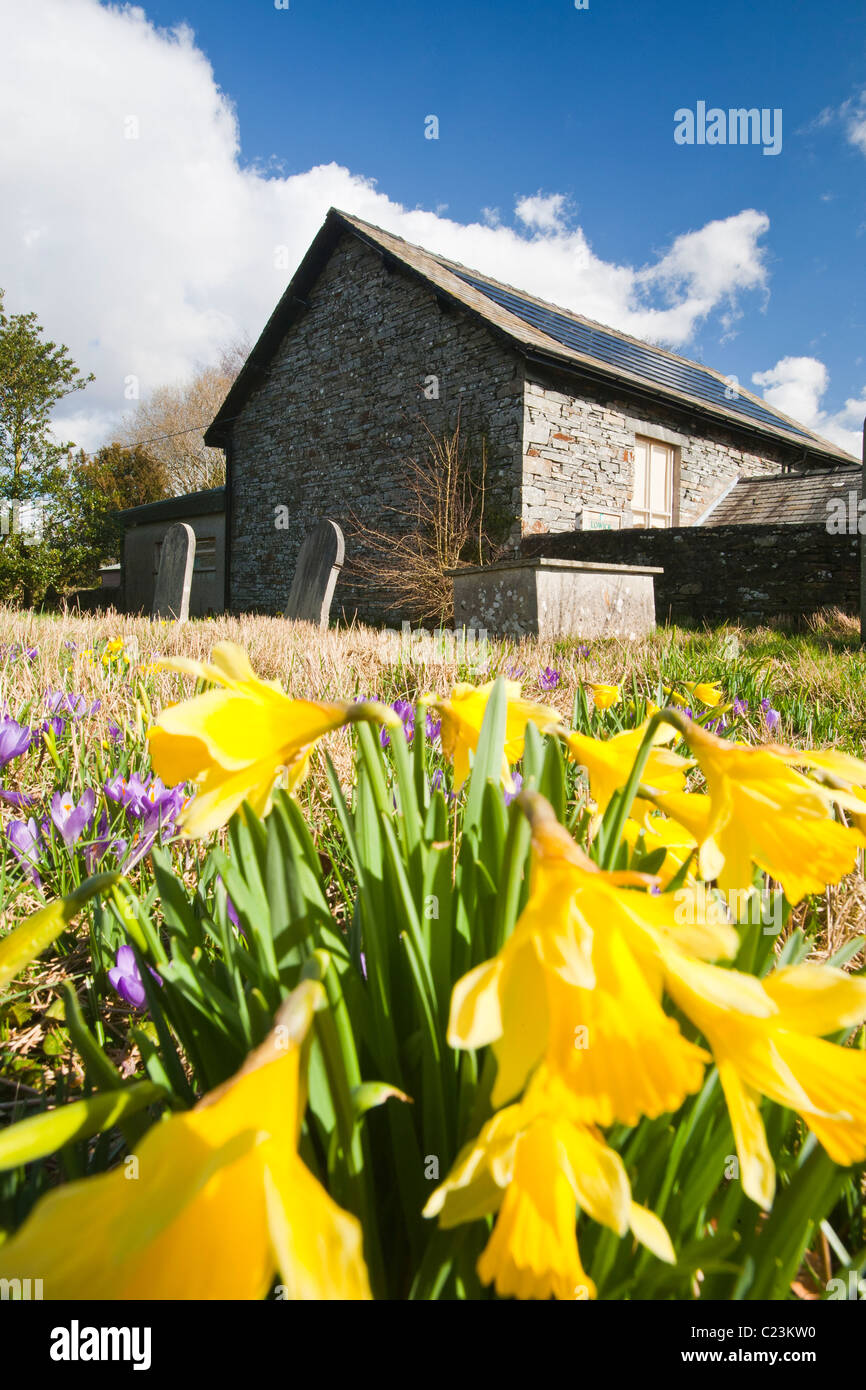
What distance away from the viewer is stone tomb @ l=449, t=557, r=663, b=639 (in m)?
6.52

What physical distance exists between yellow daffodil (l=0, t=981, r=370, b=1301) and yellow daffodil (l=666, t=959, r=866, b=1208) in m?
0.22

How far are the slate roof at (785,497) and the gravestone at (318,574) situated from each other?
6.65 meters

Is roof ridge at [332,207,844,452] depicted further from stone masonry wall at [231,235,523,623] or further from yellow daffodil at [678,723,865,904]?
yellow daffodil at [678,723,865,904]

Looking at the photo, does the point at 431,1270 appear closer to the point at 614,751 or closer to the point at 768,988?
the point at 768,988

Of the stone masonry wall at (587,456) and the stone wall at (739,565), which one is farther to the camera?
the stone masonry wall at (587,456)

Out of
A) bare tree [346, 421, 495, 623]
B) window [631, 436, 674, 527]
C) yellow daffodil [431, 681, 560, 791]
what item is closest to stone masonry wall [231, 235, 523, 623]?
bare tree [346, 421, 495, 623]

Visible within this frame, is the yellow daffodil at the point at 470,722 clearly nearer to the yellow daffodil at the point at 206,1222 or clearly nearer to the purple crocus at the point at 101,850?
the yellow daffodil at the point at 206,1222

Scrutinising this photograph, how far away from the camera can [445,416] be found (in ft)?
35.9

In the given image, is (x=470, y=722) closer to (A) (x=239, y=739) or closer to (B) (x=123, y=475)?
(A) (x=239, y=739)

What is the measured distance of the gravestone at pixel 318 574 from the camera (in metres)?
7.95

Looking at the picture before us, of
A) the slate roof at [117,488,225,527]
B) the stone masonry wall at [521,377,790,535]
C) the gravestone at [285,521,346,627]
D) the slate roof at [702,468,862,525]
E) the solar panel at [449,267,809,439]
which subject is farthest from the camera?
the slate roof at [117,488,225,527]

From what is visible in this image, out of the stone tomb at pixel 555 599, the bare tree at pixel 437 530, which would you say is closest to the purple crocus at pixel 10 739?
the stone tomb at pixel 555 599

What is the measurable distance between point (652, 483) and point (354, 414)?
5083 millimetres

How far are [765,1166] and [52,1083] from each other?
Result: 3.41 ft
